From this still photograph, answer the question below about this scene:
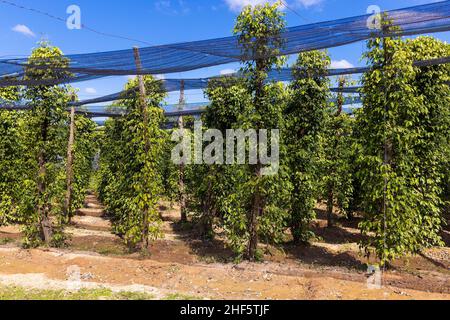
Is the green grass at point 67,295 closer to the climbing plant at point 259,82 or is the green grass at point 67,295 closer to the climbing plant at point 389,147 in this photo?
the climbing plant at point 259,82

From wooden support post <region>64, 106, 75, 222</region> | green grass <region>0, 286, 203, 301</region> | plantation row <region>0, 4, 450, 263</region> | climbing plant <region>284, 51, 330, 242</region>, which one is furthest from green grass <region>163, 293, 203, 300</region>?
wooden support post <region>64, 106, 75, 222</region>

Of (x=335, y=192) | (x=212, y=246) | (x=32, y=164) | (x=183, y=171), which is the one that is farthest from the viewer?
(x=183, y=171)

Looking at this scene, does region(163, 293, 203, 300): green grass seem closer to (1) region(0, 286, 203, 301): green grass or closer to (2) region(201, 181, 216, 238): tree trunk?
(1) region(0, 286, 203, 301): green grass

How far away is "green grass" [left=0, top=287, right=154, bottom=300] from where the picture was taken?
20.4 ft

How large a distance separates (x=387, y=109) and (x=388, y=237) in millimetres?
2794

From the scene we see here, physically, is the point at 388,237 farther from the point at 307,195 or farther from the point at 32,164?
the point at 32,164

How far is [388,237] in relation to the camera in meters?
7.88

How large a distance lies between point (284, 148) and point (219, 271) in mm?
3237

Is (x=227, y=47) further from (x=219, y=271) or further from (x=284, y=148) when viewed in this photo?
(x=219, y=271)

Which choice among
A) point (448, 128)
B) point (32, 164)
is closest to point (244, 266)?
point (32, 164)

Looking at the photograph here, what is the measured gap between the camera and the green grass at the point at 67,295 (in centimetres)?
623

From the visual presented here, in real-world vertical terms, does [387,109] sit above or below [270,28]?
below

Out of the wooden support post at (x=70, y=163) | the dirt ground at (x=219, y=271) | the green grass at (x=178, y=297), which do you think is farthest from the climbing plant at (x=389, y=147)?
the wooden support post at (x=70, y=163)

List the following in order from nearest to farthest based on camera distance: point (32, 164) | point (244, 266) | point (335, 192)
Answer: point (244, 266) → point (32, 164) → point (335, 192)
